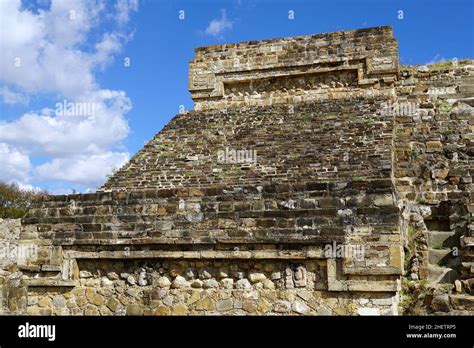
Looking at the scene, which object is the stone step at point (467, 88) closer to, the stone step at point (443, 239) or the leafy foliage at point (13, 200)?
the stone step at point (443, 239)

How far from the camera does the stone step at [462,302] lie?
6.38 meters

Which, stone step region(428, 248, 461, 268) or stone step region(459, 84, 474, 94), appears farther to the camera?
stone step region(459, 84, 474, 94)

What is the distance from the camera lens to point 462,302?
644cm

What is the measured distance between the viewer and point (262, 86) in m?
15.7

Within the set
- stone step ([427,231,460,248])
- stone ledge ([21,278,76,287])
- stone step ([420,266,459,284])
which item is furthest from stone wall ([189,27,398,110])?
stone ledge ([21,278,76,287])

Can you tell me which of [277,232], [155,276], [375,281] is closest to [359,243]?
[375,281]

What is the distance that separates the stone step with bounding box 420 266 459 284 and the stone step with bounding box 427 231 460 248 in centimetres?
68

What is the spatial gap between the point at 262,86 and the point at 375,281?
10244 millimetres

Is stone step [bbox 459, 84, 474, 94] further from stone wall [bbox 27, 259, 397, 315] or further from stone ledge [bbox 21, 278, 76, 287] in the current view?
stone ledge [bbox 21, 278, 76, 287]

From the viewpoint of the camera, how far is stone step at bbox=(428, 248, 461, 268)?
768cm

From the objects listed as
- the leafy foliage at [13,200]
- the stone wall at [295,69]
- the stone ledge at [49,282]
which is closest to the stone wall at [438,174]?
the stone wall at [295,69]

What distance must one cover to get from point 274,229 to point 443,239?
3.24m

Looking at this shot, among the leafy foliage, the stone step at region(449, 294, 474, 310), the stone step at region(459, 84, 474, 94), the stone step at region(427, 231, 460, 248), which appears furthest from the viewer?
the leafy foliage
